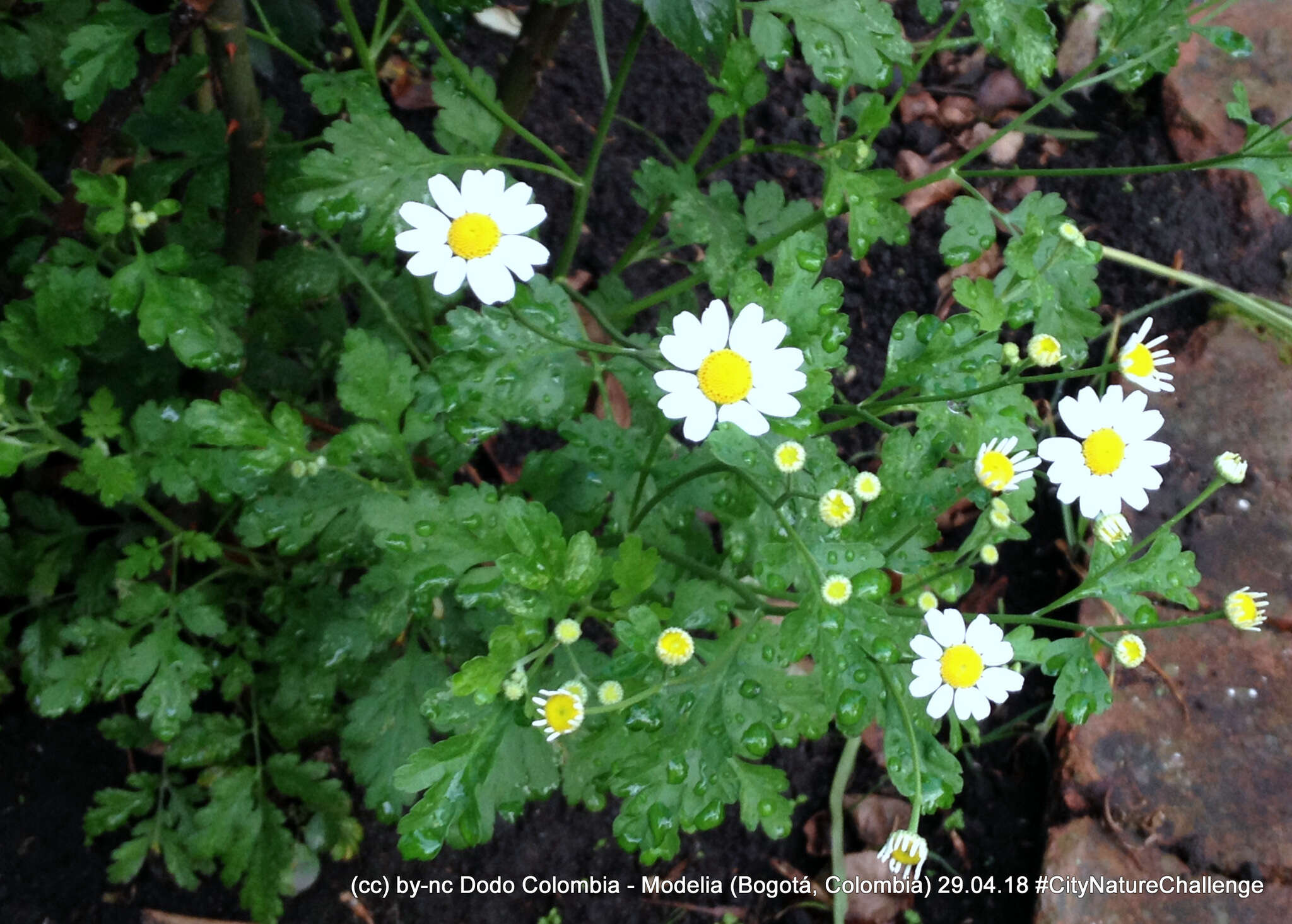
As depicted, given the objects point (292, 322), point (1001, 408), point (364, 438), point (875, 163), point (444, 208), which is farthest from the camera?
point (875, 163)

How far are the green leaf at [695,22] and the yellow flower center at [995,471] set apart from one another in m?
0.52

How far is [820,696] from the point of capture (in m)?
1.29

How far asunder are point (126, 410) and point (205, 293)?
16.7 inches

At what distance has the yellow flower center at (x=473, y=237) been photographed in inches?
43.2

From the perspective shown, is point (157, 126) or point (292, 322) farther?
point (292, 322)

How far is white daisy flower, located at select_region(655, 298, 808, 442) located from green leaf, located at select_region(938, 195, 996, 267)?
46 cm

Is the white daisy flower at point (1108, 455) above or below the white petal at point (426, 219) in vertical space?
below

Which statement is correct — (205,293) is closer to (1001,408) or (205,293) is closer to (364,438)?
(364,438)

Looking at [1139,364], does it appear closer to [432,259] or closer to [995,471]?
[995,471]

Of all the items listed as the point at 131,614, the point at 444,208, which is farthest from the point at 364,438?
the point at 131,614

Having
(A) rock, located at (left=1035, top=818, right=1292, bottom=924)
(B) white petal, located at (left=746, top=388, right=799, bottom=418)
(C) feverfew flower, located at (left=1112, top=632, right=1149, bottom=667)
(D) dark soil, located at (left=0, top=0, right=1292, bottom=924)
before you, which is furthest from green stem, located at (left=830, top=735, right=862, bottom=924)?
(B) white petal, located at (left=746, top=388, right=799, bottom=418)

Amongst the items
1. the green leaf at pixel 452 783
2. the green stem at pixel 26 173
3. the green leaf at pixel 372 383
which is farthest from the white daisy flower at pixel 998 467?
the green stem at pixel 26 173

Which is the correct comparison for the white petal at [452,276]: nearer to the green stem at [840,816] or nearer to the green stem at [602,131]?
the green stem at [602,131]

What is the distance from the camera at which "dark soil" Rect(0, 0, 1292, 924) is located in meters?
1.81
